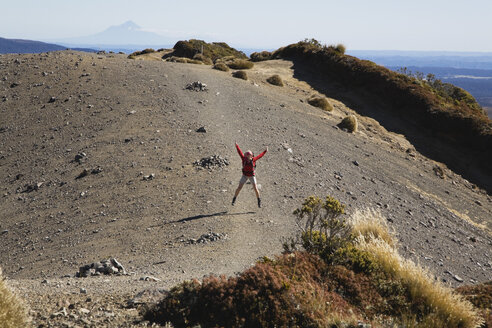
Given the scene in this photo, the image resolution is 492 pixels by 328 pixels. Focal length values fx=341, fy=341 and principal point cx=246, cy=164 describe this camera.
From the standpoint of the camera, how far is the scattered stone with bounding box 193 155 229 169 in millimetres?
13930

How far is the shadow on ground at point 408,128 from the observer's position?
966 inches

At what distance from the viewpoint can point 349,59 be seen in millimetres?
35906

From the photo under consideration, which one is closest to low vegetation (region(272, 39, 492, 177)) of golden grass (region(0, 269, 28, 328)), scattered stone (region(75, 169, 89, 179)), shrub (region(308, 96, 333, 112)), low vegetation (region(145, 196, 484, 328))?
shrub (region(308, 96, 333, 112))

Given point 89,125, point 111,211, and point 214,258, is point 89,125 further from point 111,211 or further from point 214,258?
point 214,258

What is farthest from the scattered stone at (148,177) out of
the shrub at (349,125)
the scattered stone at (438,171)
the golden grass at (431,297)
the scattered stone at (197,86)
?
the scattered stone at (438,171)

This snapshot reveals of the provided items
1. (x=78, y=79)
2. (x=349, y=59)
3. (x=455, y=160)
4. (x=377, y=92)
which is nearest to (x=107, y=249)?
(x=78, y=79)

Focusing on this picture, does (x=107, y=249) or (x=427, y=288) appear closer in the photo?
(x=427, y=288)

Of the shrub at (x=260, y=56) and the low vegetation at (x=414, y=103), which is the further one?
the shrub at (x=260, y=56)

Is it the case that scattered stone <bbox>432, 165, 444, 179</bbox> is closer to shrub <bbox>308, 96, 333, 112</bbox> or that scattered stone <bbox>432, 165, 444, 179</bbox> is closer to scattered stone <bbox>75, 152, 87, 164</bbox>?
shrub <bbox>308, 96, 333, 112</bbox>

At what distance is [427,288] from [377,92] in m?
28.3

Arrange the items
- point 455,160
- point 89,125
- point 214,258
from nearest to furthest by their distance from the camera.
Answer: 1. point 214,258
2. point 89,125
3. point 455,160

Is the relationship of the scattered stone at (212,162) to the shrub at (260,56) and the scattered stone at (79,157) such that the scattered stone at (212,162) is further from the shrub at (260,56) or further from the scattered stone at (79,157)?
the shrub at (260,56)

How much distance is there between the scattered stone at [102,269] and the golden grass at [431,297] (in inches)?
236

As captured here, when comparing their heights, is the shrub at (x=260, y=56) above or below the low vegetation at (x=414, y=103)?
above
